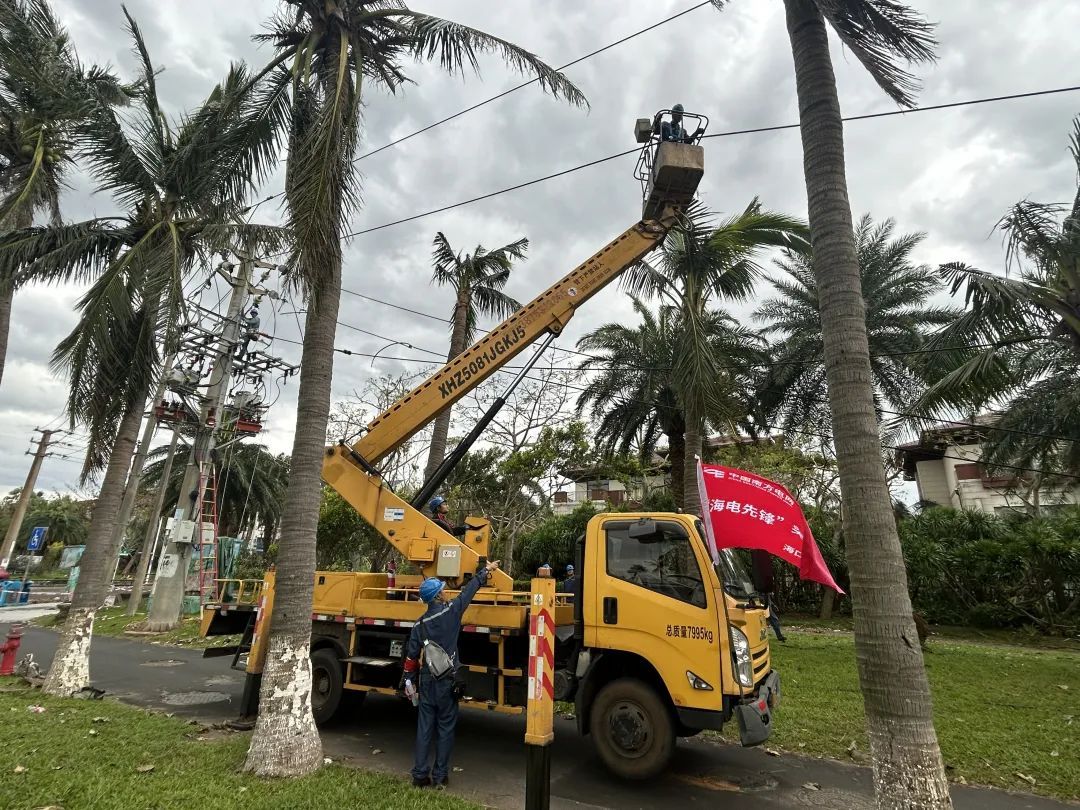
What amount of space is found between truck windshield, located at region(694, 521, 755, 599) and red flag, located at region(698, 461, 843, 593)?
0.19 metres

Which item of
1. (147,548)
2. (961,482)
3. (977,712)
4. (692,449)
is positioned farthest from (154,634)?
(961,482)

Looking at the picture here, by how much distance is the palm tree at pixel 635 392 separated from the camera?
16781 mm

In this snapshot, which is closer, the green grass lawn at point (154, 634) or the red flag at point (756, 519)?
the red flag at point (756, 519)

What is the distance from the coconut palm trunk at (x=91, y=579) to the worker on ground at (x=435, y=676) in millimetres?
5767

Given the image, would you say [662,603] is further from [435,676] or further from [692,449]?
[692,449]

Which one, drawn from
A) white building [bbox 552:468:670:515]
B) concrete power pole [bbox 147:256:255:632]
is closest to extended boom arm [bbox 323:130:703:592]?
concrete power pole [bbox 147:256:255:632]

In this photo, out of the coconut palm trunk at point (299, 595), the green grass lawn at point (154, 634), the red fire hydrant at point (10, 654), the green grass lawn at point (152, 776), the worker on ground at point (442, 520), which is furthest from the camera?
the green grass lawn at point (154, 634)

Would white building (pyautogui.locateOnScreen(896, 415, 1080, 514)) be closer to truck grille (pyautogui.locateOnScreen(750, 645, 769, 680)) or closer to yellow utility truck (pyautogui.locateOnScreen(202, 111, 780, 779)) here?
truck grille (pyautogui.locateOnScreen(750, 645, 769, 680))

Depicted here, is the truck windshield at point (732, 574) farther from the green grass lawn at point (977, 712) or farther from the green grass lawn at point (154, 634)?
the green grass lawn at point (154, 634)

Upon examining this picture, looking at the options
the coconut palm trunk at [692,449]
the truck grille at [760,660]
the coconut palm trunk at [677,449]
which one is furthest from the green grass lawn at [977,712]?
the coconut palm trunk at [677,449]

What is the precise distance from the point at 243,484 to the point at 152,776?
27098 mm

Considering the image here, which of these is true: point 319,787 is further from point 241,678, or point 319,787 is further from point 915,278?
point 915,278

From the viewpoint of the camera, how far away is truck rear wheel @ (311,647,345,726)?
7.21 meters

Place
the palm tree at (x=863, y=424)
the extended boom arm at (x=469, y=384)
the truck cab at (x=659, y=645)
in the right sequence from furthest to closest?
1. the extended boom arm at (x=469, y=384)
2. the truck cab at (x=659, y=645)
3. the palm tree at (x=863, y=424)
